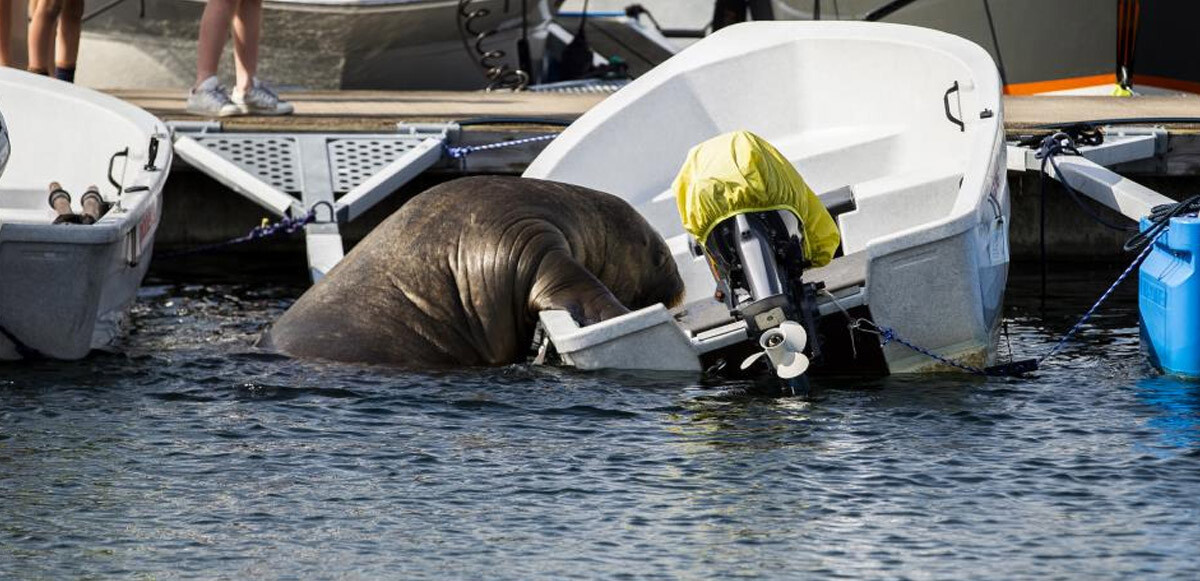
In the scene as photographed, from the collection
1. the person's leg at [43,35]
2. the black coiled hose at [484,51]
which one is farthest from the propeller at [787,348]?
the black coiled hose at [484,51]

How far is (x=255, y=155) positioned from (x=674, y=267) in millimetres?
3004

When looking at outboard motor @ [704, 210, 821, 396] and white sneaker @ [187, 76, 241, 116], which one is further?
white sneaker @ [187, 76, 241, 116]

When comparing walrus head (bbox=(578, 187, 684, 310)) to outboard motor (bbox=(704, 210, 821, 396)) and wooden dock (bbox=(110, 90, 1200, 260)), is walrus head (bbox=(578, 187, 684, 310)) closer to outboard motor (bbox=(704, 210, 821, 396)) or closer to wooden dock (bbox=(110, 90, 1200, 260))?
outboard motor (bbox=(704, 210, 821, 396))

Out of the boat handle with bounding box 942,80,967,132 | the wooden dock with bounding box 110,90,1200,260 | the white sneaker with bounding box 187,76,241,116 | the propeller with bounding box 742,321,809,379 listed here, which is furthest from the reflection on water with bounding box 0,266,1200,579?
the white sneaker with bounding box 187,76,241,116

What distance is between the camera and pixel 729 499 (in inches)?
253

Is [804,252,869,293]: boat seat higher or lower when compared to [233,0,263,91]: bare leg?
lower

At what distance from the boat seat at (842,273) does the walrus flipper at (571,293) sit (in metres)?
0.79

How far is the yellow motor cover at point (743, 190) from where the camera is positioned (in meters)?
7.58

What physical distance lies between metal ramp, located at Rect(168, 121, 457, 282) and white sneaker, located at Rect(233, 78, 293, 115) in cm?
45

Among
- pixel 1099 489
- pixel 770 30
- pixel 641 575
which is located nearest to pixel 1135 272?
pixel 770 30

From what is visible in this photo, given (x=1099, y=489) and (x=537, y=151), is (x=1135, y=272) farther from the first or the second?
(x=1099, y=489)

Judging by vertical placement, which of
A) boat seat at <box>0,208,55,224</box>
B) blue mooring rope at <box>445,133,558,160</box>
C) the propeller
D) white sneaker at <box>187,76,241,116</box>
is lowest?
the propeller

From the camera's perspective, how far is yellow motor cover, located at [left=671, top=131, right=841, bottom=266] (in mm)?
7582

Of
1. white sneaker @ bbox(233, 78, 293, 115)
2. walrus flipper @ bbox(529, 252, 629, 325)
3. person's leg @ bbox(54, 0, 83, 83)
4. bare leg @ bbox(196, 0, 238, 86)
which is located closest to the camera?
walrus flipper @ bbox(529, 252, 629, 325)
